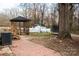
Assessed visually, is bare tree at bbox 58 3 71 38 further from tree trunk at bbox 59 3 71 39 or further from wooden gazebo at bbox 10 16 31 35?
wooden gazebo at bbox 10 16 31 35

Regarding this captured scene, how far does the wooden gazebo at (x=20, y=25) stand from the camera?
1974mm

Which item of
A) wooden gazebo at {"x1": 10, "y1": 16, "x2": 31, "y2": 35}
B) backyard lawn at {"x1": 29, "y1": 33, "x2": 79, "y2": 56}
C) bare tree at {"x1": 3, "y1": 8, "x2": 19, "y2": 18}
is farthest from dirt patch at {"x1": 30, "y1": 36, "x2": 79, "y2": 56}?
bare tree at {"x1": 3, "y1": 8, "x2": 19, "y2": 18}

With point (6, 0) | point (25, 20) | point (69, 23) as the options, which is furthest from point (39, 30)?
point (6, 0)

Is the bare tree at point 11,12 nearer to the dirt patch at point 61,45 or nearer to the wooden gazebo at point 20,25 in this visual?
the wooden gazebo at point 20,25

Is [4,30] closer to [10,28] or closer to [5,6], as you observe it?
[10,28]

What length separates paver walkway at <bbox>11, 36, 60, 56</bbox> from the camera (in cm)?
200

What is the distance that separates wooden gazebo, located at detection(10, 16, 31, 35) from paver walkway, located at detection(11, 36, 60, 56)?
7 cm

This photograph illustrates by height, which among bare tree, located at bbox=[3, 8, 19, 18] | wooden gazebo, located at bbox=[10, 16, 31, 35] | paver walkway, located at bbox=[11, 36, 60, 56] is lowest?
paver walkway, located at bbox=[11, 36, 60, 56]

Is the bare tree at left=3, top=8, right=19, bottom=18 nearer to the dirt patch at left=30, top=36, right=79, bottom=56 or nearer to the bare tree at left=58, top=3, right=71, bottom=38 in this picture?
the dirt patch at left=30, top=36, right=79, bottom=56

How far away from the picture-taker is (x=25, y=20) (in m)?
1.98

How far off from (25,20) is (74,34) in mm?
492

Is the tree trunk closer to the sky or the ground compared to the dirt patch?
closer to the sky

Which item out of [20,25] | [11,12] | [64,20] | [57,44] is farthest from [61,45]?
[11,12]

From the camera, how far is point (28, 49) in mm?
2008
